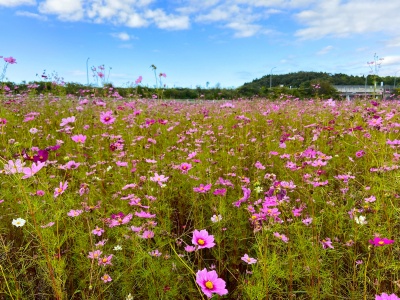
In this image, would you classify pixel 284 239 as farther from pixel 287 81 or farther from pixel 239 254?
pixel 287 81

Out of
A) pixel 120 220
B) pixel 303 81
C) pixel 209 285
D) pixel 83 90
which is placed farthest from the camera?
pixel 303 81

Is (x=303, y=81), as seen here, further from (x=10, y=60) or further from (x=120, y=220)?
(x=120, y=220)

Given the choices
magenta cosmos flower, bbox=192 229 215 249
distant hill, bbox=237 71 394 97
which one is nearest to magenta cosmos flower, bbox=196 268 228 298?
magenta cosmos flower, bbox=192 229 215 249

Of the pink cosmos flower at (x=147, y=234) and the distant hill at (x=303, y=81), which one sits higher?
the distant hill at (x=303, y=81)

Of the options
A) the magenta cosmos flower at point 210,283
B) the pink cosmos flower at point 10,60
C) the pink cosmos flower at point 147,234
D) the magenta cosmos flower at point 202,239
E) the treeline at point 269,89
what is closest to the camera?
the magenta cosmos flower at point 210,283

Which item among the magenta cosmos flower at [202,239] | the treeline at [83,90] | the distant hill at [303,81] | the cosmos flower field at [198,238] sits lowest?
the cosmos flower field at [198,238]

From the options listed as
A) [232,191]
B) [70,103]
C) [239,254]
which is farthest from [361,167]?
[70,103]

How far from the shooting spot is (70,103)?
234 inches

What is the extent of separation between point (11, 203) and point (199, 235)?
1.72 metres

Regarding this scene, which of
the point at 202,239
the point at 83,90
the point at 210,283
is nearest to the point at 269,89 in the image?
the point at 83,90

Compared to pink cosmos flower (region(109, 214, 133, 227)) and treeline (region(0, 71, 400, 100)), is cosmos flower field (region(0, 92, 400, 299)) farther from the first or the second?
treeline (region(0, 71, 400, 100))

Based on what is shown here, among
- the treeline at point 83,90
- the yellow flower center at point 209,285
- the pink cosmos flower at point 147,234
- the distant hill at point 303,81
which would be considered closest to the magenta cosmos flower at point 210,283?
the yellow flower center at point 209,285

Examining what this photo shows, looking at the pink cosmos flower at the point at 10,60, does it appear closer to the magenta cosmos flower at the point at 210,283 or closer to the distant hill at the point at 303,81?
the magenta cosmos flower at the point at 210,283

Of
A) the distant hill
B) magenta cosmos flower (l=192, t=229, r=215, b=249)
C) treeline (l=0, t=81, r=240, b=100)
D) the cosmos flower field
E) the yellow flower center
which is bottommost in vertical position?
the cosmos flower field
